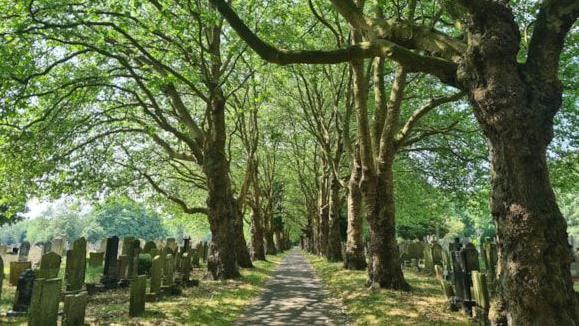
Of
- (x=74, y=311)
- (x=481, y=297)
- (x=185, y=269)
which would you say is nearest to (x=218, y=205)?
(x=185, y=269)

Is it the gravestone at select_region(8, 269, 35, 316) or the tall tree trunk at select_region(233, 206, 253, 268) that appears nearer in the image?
the gravestone at select_region(8, 269, 35, 316)

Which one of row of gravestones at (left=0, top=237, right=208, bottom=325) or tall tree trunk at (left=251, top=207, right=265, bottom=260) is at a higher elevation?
tall tree trunk at (left=251, top=207, right=265, bottom=260)

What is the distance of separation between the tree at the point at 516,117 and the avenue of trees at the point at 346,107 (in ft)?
0.05

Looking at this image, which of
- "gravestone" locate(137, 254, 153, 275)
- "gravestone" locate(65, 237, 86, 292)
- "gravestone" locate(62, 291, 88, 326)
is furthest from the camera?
"gravestone" locate(137, 254, 153, 275)

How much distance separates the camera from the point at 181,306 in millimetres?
8703

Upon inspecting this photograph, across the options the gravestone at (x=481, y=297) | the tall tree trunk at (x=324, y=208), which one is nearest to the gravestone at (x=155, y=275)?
the gravestone at (x=481, y=297)

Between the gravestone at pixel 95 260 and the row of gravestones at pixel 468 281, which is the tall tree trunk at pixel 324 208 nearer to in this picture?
the gravestone at pixel 95 260

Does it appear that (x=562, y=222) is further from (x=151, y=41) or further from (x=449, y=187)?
(x=449, y=187)

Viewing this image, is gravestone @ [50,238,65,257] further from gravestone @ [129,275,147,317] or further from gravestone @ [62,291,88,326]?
gravestone @ [62,291,88,326]

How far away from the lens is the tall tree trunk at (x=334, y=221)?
843 inches

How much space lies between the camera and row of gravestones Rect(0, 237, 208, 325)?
233 inches

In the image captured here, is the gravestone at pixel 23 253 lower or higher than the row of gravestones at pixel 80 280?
higher

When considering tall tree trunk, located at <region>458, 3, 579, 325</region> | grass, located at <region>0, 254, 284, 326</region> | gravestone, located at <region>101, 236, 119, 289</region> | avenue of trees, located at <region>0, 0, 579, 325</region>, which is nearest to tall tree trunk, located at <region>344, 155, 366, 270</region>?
avenue of trees, located at <region>0, 0, 579, 325</region>

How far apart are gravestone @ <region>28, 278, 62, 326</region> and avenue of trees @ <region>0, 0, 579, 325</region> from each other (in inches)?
174
